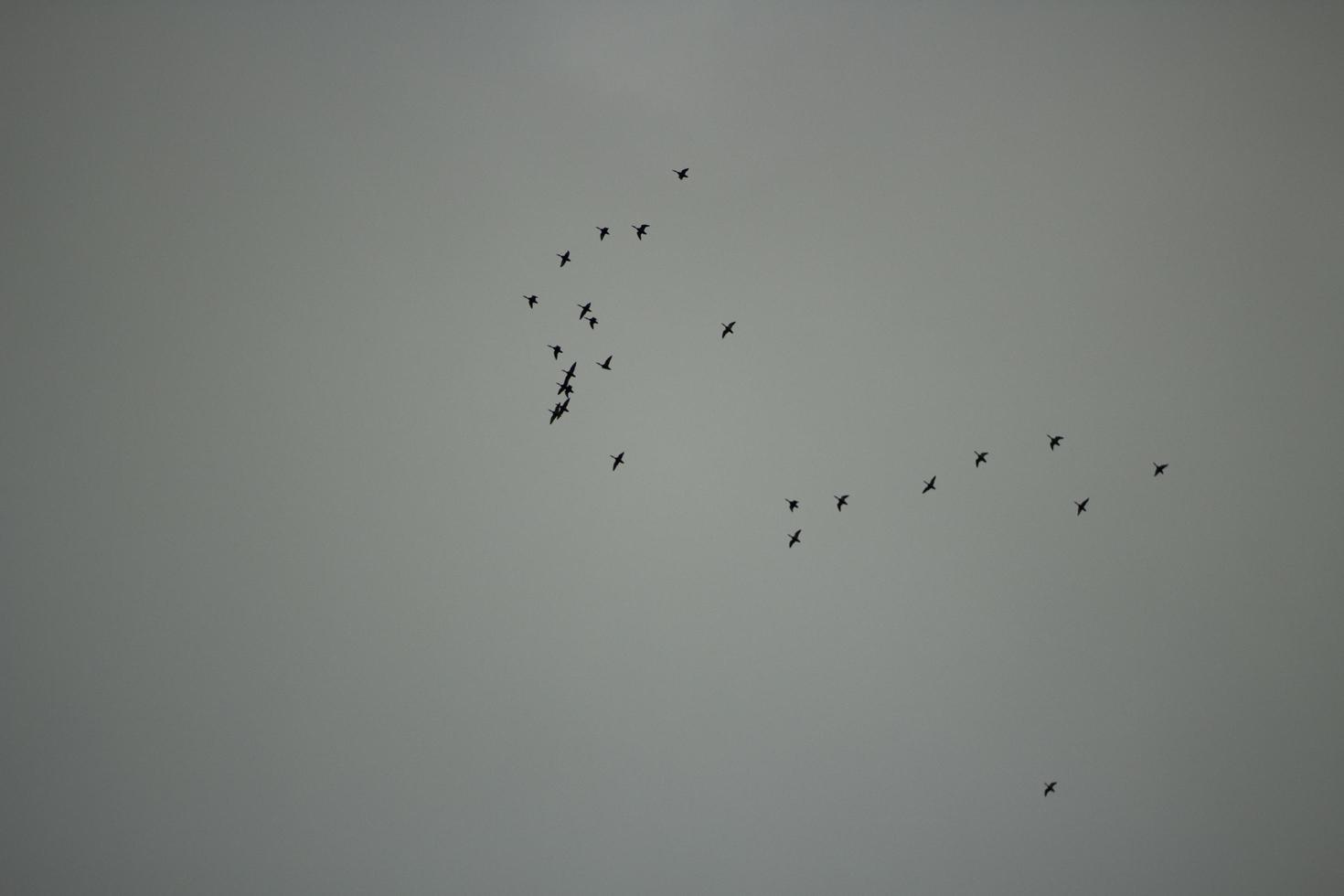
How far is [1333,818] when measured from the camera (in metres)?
33.8

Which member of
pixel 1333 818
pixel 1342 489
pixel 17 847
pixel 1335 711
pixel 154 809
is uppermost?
pixel 1342 489

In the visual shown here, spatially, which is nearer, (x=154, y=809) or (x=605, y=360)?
(x=154, y=809)

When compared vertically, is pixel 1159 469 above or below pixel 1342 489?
below

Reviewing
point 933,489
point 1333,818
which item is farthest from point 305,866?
point 1333,818

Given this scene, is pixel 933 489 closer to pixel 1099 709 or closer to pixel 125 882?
pixel 1099 709

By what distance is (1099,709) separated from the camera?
34375 mm

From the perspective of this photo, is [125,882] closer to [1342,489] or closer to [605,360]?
[605,360]

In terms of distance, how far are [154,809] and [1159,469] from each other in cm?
3954

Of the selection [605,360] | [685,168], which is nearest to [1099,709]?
[605,360]

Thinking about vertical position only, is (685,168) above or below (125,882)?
above

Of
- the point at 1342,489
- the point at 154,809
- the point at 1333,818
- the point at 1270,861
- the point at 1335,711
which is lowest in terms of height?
the point at 154,809

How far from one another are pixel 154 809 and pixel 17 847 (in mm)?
4399

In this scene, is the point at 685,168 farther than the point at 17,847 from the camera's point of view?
Yes

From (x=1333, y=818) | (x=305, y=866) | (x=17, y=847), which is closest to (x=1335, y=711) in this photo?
(x=1333, y=818)
